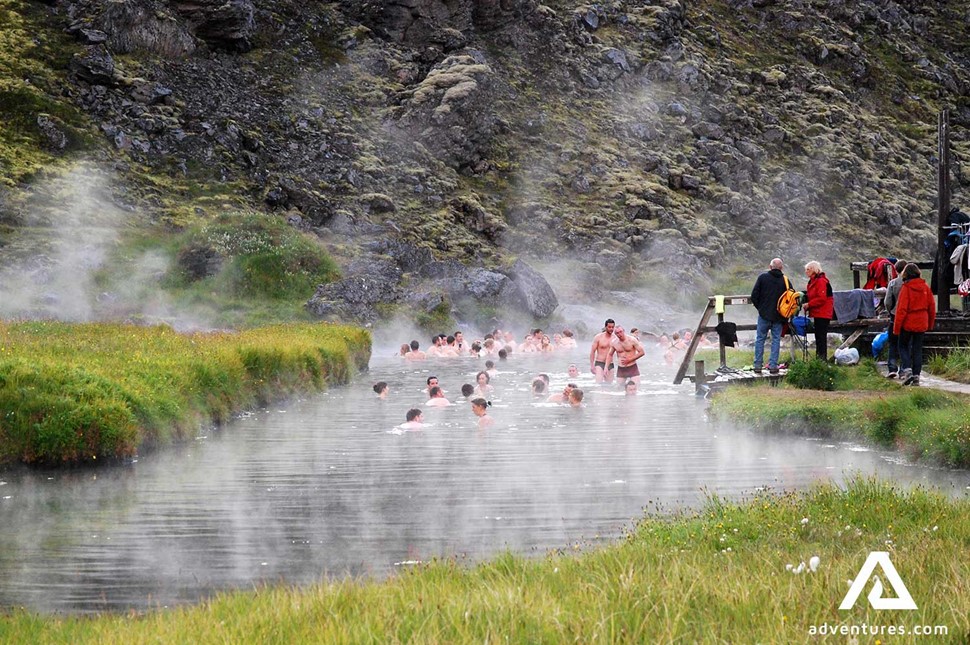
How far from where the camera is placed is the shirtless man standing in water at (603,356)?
101 ft

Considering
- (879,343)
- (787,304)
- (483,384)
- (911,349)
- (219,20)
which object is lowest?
(483,384)

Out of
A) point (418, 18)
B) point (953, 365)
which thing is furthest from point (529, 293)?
point (418, 18)

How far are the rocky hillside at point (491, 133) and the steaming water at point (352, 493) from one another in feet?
92.9

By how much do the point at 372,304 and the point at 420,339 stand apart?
2.81 m

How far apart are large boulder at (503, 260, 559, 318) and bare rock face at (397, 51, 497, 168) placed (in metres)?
27.2

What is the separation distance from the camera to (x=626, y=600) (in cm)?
692

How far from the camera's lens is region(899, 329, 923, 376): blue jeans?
21.2 metres

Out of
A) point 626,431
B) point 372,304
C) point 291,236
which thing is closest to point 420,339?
point 372,304

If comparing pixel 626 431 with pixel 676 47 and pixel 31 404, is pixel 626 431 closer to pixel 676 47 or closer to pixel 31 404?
pixel 31 404

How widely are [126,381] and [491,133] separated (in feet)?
214

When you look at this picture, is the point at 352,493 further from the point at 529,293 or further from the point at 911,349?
the point at 529,293

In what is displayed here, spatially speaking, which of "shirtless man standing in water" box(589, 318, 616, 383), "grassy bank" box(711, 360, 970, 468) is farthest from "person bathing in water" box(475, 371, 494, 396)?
"grassy bank" box(711, 360, 970, 468)

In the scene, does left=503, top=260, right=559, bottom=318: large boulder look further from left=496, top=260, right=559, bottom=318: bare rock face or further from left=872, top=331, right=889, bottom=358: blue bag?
left=872, top=331, right=889, bottom=358: blue bag

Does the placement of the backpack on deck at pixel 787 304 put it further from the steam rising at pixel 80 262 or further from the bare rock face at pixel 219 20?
the bare rock face at pixel 219 20
